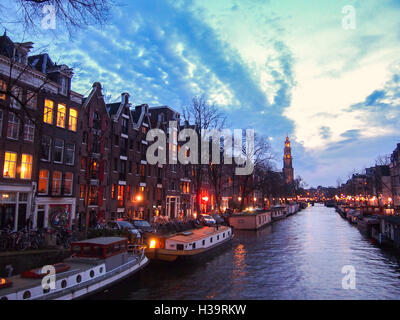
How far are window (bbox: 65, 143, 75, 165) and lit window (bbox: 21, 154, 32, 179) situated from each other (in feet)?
16.7

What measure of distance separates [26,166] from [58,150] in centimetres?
465

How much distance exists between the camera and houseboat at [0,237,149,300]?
1317cm

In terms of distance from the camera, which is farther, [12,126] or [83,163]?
[83,163]

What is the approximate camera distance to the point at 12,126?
28797 mm

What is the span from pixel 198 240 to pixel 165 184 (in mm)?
29950

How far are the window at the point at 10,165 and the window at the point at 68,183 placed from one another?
651 centimetres

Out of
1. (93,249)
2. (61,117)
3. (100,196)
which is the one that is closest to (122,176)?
(100,196)

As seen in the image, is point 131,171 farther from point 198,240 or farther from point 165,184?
point 198,240

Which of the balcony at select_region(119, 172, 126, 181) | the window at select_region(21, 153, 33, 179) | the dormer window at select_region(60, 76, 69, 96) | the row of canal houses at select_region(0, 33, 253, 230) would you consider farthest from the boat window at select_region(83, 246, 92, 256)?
the balcony at select_region(119, 172, 126, 181)

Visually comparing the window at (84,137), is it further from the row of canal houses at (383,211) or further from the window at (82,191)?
the row of canal houses at (383,211)

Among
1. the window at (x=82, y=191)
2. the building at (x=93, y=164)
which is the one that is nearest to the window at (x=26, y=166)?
the building at (x=93, y=164)

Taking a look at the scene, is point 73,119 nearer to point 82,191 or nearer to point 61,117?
point 61,117

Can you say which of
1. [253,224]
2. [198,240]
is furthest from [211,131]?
[198,240]
